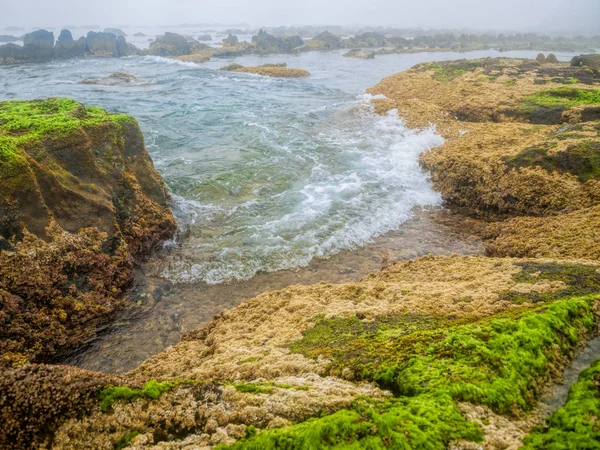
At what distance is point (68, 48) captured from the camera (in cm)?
6116

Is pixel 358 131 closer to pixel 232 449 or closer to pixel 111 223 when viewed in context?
pixel 111 223

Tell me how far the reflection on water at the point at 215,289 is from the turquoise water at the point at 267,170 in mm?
448

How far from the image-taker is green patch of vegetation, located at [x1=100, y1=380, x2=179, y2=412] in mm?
3857

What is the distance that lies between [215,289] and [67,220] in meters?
4.15

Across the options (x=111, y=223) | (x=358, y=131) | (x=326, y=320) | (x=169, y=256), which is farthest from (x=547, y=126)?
(x=111, y=223)

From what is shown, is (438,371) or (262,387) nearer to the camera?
(438,371)

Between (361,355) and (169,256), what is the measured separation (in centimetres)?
752

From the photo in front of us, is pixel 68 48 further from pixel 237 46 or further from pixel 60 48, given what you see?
pixel 237 46

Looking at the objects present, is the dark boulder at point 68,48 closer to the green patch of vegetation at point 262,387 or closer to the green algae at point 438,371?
the green patch of vegetation at point 262,387

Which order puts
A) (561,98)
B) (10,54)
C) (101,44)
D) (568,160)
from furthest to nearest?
(101,44)
(10,54)
(561,98)
(568,160)

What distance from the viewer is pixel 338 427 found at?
10.4 ft

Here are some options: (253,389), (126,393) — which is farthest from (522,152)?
(126,393)

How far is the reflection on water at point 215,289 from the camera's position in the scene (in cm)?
727

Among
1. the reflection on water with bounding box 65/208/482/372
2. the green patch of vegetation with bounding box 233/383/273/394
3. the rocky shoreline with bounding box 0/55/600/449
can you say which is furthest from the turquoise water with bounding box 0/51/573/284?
the green patch of vegetation with bounding box 233/383/273/394
